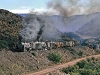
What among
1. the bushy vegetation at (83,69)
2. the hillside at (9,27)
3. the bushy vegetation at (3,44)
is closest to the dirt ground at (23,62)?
the bushy vegetation at (83,69)

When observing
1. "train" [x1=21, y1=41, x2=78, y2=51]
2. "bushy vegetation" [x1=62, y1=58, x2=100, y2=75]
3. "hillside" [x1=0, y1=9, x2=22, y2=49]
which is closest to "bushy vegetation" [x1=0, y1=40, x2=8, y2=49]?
"hillside" [x1=0, y1=9, x2=22, y2=49]

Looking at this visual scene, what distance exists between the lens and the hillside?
74.1 meters

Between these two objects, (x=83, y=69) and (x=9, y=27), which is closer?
(x=83, y=69)

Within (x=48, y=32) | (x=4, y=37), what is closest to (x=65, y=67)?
(x=4, y=37)

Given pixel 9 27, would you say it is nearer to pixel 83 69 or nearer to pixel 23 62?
pixel 23 62

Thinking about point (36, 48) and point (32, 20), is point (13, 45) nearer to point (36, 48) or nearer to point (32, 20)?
point (36, 48)

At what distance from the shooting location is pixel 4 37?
76.1 meters

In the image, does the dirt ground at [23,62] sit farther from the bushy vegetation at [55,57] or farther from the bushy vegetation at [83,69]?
the bushy vegetation at [83,69]

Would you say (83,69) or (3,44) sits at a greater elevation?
(3,44)

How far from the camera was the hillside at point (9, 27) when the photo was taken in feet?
243

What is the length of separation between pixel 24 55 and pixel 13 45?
42.7ft

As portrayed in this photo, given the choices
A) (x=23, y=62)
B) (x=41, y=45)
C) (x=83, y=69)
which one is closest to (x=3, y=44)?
(x=41, y=45)

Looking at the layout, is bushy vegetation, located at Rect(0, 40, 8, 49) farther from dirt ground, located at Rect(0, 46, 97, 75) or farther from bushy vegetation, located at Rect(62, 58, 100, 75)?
bushy vegetation, located at Rect(62, 58, 100, 75)

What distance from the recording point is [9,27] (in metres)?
89.0
